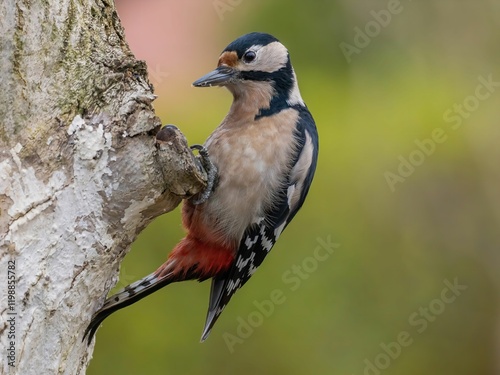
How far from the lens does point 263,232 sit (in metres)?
3.06

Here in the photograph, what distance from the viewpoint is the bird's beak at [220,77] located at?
117 inches

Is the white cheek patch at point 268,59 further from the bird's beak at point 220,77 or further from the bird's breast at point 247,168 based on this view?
the bird's breast at point 247,168

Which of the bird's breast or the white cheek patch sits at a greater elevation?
the white cheek patch

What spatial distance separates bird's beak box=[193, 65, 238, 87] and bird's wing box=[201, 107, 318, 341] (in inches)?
13.0

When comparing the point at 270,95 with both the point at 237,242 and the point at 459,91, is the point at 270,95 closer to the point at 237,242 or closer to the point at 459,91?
the point at 237,242

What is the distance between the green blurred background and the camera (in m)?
4.09

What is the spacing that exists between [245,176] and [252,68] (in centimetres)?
45

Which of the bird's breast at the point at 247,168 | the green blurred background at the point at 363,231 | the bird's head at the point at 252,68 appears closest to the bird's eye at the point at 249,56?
the bird's head at the point at 252,68

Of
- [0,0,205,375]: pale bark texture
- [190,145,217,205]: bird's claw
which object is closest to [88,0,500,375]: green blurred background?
[190,145,217,205]: bird's claw

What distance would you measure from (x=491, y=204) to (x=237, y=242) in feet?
7.73

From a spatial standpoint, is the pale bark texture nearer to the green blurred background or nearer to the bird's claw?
the bird's claw

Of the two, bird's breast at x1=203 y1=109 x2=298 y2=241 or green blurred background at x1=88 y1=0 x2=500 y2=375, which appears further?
green blurred background at x1=88 y1=0 x2=500 y2=375

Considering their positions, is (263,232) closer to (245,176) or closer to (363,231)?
(245,176)

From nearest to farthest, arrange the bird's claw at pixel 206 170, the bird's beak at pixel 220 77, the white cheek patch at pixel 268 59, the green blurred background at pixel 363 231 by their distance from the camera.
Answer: the bird's claw at pixel 206 170, the bird's beak at pixel 220 77, the white cheek patch at pixel 268 59, the green blurred background at pixel 363 231
